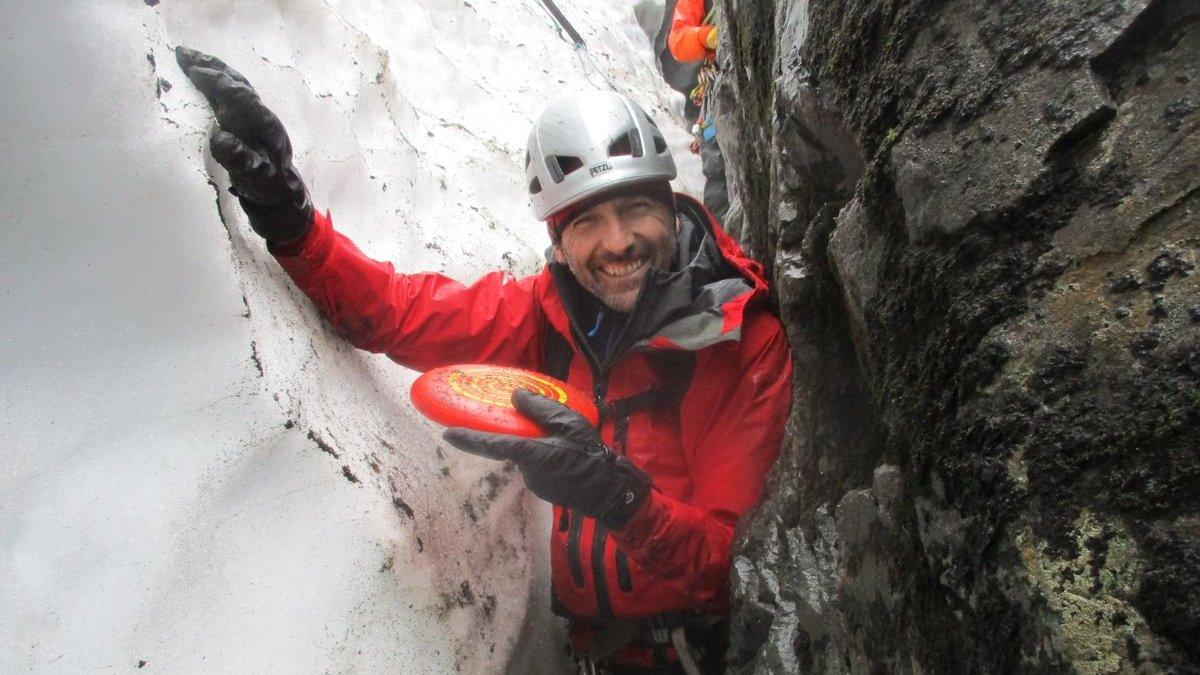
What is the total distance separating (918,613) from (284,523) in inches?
75.8

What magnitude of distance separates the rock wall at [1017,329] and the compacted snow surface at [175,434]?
1.59m

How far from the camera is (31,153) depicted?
7.25 feet

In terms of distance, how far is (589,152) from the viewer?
379 centimetres

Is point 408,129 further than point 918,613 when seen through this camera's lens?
Yes

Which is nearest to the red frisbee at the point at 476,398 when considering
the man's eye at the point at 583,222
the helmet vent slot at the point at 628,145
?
the man's eye at the point at 583,222

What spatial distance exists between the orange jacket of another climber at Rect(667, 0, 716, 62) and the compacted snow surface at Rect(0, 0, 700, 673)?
649 cm

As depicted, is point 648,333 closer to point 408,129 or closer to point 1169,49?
point 1169,49

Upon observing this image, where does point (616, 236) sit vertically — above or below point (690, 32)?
below

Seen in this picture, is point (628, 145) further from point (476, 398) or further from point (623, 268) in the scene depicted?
point (476, 398)

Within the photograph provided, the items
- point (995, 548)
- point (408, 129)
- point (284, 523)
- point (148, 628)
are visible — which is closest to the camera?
point (995, 548)

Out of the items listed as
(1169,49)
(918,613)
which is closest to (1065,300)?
(1169,49)

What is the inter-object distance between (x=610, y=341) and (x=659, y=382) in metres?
0.40

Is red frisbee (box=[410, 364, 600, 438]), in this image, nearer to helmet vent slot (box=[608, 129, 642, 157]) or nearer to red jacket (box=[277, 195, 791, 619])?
red jacket (box=[277, 195, 791, 619])

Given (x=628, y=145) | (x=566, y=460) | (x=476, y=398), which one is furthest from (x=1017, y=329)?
(x=628, y=145)
